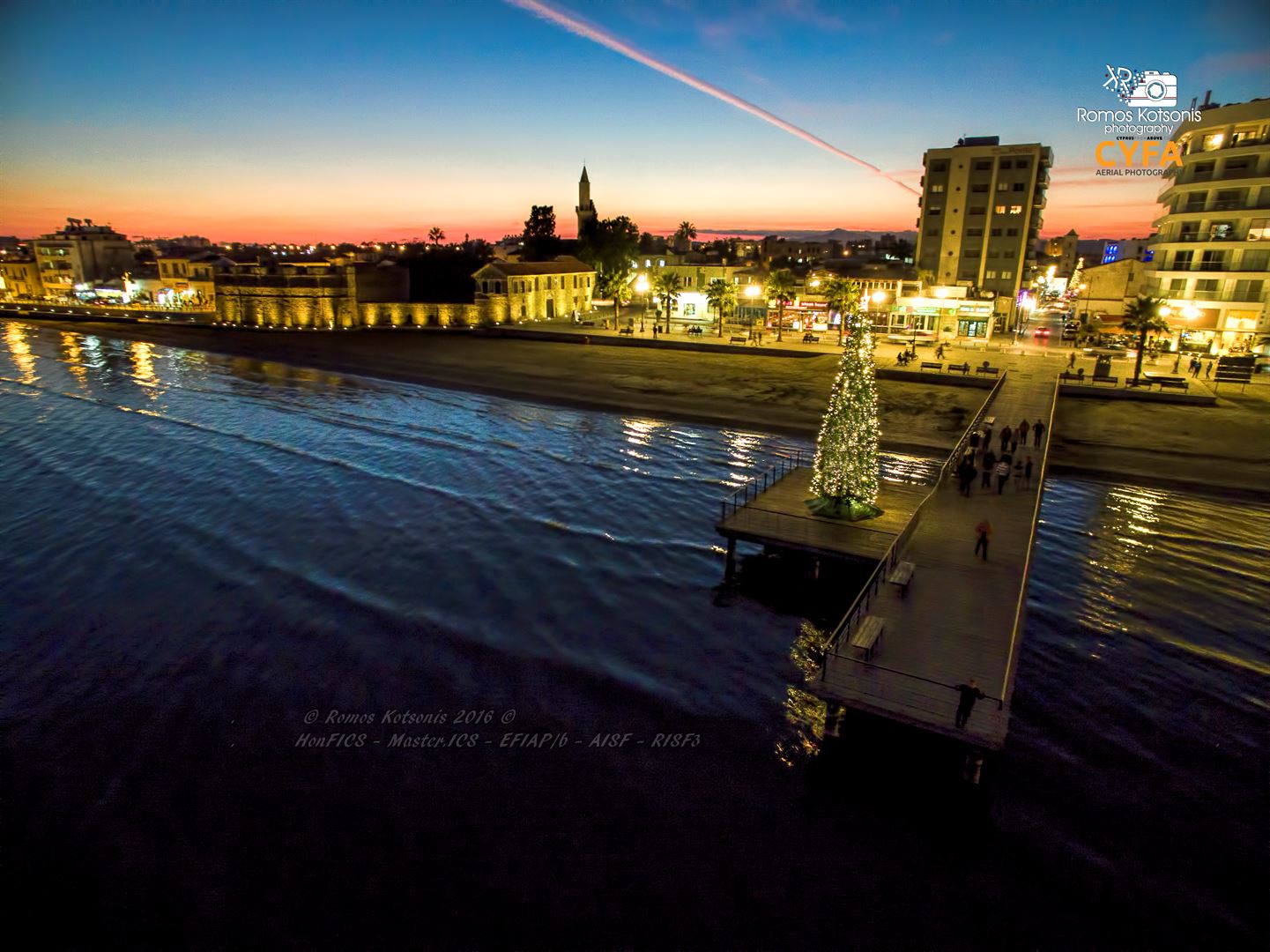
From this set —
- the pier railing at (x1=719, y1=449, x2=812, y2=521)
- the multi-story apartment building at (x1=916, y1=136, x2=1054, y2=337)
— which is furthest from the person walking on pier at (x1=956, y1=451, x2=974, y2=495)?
the multi-story apartment building at (x1=916, y1=136, x2=1054, y2=337)

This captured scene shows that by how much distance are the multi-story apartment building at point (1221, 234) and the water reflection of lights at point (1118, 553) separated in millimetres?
38707

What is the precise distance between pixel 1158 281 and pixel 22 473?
86388 mm

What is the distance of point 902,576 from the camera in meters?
17.7

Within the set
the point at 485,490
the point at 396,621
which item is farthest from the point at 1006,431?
the point at 396,621

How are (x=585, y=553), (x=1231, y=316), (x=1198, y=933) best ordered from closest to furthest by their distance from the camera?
(x=1198, y=933) → (x=585, y=553) → (x=1231, y=316)

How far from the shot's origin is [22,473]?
3481cm

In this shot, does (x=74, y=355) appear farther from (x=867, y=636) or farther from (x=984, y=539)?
(x=984, y=539)

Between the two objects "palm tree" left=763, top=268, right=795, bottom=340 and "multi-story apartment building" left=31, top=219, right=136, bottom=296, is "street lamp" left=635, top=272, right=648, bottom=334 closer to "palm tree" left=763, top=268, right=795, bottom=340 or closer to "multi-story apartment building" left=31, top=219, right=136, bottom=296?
"palm tree" left=763, top=268, right=795, bottom=340

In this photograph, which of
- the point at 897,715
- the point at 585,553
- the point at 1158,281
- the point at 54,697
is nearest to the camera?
the point at 897,715

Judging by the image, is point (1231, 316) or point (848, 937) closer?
point (848, 937)

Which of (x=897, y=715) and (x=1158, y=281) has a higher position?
(x=1158, y=281)

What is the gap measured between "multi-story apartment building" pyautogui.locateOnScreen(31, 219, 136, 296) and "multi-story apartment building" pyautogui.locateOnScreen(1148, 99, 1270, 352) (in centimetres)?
17879

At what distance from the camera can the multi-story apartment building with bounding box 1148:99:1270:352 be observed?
5312 cm

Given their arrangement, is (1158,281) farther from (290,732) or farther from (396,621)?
(290,732)
